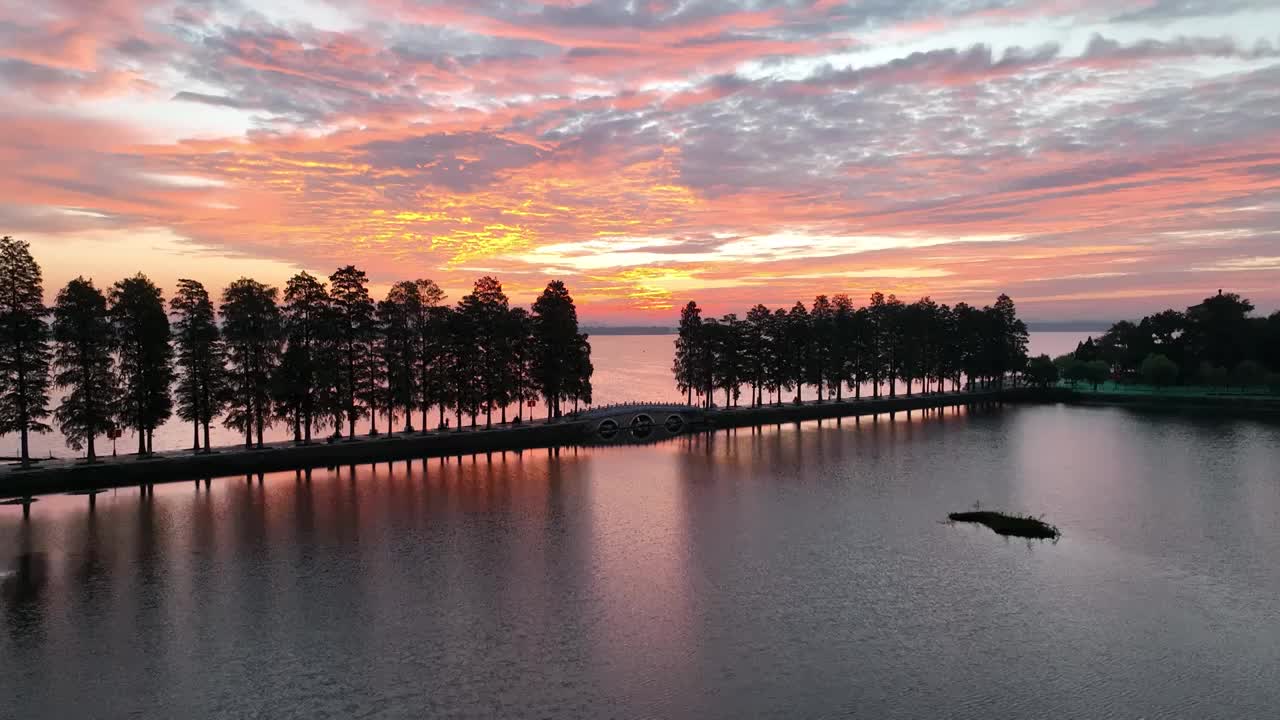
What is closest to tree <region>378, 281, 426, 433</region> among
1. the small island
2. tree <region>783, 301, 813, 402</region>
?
the small island

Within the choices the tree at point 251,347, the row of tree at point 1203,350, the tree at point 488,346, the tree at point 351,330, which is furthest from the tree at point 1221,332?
the tree at point 251,347

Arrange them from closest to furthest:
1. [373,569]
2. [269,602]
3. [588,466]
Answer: [269,602] < [373,569] < [588,466]

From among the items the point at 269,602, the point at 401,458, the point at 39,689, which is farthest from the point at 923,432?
the point at 39,689

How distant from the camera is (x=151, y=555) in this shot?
138 ft

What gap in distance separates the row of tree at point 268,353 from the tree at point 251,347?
131mm

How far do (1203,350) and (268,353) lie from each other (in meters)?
156

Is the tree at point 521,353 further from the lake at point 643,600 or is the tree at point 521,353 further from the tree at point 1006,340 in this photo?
the tree at point 1006,340

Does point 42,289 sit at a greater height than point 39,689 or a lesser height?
greater

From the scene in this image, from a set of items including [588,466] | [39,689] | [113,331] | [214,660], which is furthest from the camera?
[588,466]

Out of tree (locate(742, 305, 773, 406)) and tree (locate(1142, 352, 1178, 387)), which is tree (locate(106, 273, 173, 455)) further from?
tree (locate(1142, 352, 1178, 387))

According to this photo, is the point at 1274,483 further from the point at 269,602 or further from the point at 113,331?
the point at 113,331

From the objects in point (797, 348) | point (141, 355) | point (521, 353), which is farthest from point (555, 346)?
point (797, 348)

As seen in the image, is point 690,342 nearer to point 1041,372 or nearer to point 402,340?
point 402,340

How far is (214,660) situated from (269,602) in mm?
6335
